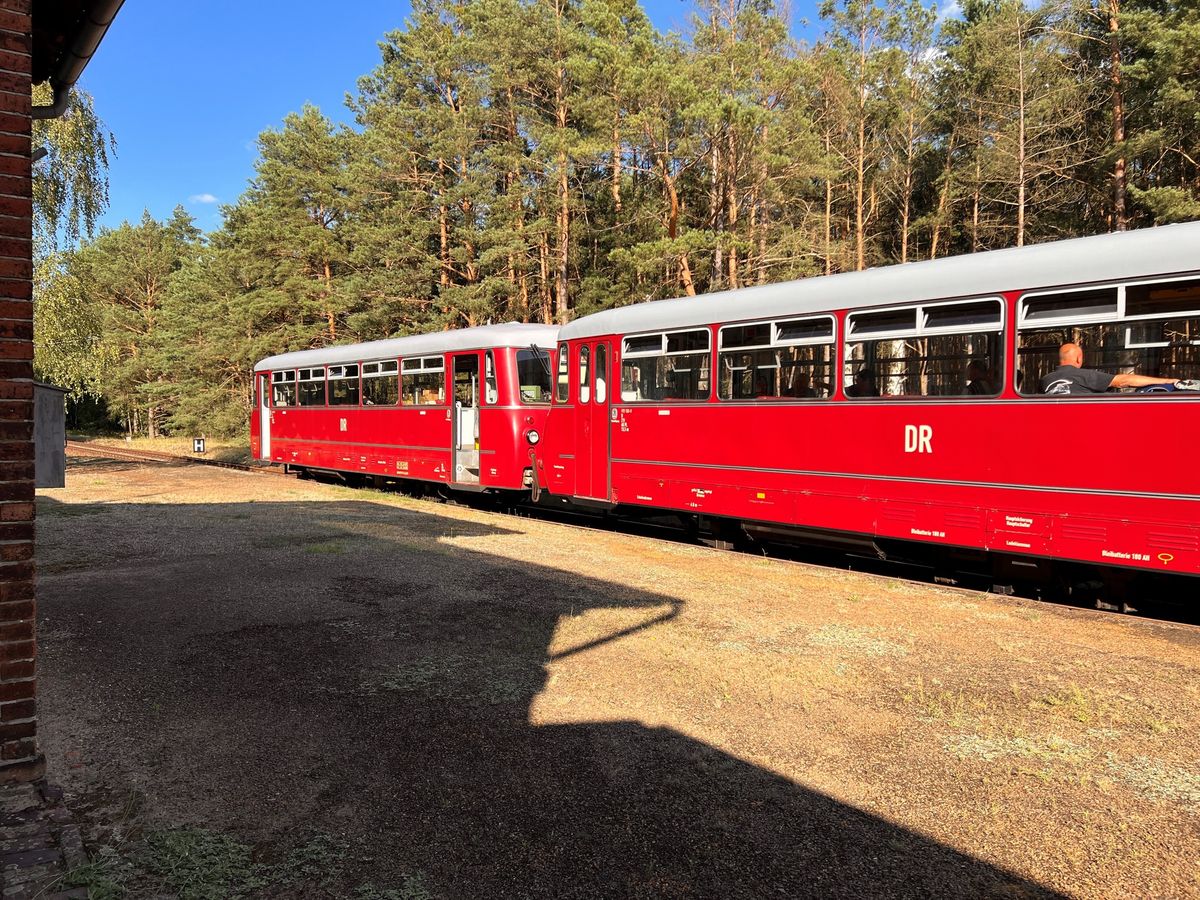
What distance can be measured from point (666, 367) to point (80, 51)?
7519 mm

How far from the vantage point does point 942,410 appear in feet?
25.7

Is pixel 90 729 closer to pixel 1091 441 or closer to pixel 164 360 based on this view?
pixel 1091 441

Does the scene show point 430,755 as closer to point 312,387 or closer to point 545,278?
point 312,387

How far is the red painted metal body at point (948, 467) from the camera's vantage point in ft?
21.2

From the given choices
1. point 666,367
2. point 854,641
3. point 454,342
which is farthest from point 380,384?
point 854,641

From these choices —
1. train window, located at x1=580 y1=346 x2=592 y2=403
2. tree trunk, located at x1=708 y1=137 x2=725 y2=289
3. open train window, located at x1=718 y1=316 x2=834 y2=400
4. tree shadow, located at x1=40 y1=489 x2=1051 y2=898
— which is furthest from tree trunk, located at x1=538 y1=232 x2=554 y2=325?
tree shadow, located at x1=40 y1=489 x2=1051 y2=898

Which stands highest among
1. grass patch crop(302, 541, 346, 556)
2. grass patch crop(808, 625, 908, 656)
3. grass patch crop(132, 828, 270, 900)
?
grass patch crop(302, 541, 346, 556)

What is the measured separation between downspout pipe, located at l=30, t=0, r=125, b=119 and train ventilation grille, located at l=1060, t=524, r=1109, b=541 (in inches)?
305

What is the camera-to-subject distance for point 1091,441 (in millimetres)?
6789

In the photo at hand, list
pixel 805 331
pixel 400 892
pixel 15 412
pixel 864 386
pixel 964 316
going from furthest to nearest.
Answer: pixel 805 331 → pixel 864 386 → pixel 964 316 → pixel 15 412 → pixel 400 892

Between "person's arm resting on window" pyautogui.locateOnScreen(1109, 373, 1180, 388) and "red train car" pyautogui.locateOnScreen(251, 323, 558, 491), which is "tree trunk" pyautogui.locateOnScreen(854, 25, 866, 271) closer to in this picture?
"red train car" pyautogui.locateOnScreen(251, 323, 558, 491)

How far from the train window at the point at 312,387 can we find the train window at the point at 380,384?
2367mm

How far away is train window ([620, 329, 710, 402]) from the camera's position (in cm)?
1027

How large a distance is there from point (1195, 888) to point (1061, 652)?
10.2 feet
